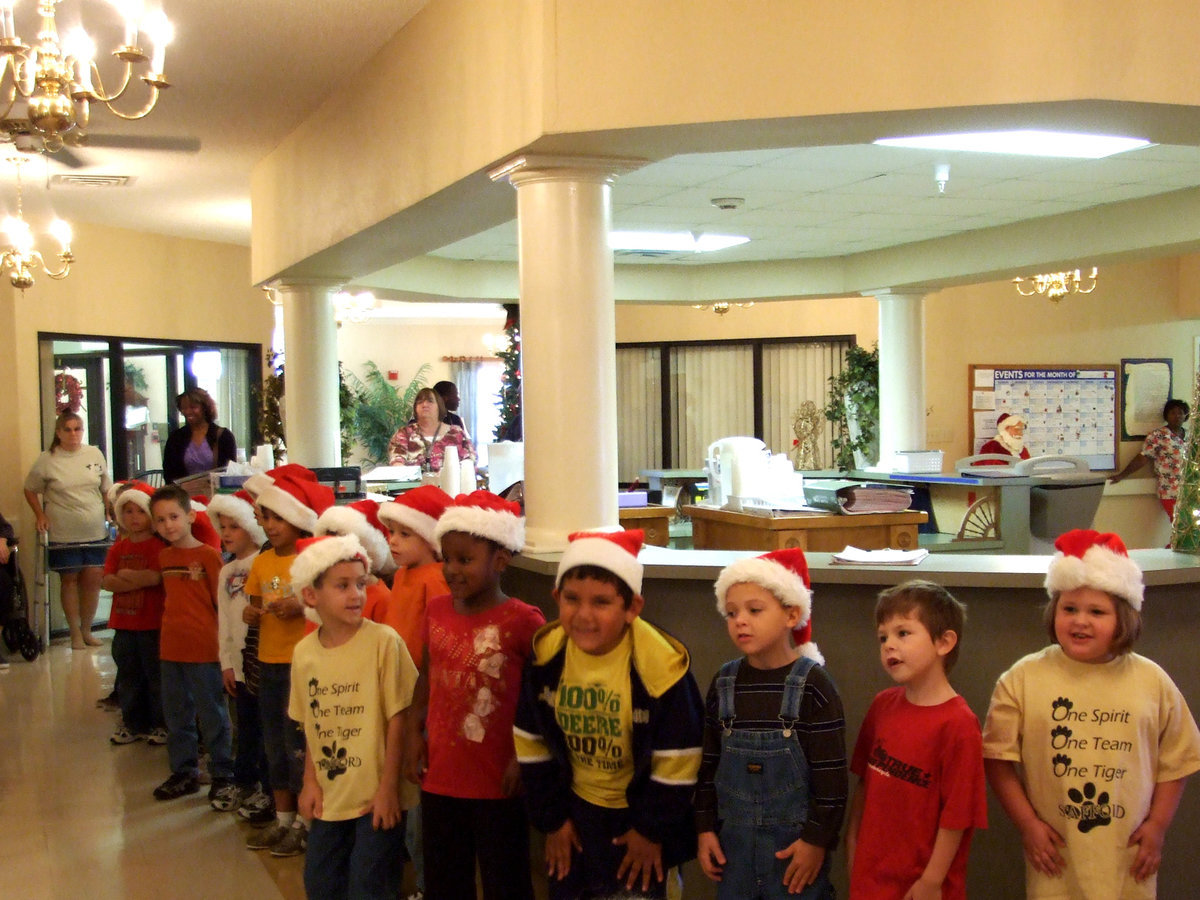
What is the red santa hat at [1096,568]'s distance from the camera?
8.23 ft

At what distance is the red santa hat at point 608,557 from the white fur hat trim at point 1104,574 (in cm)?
95

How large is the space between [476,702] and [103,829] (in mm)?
2292

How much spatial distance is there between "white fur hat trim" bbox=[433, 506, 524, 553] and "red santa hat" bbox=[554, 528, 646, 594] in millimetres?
400

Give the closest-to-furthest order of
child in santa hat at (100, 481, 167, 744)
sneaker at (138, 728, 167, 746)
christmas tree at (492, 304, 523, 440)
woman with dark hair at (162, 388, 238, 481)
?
1. child in santa hat at (100, 481, 167, 744)
2. sneaker at (138, 728, 167, 746)
3. woman with dark hair at (162, 388, 238, 481)
4. christmas tree at (492, 304, 523, 440)

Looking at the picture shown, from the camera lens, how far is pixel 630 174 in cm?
537

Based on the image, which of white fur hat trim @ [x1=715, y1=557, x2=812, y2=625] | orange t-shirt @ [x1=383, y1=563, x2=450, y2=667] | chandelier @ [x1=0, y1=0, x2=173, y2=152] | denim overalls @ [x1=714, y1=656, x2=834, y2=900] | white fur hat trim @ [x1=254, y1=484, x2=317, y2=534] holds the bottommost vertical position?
denim overalls @ [x1=714, y1=656, x2=834, y2=900]

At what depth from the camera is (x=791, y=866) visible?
2400 millimetres

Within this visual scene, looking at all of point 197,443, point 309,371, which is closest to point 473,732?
point 309,371

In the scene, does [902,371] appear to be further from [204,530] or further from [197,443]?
[204,530]

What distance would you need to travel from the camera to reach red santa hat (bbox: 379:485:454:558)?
11.7 ft

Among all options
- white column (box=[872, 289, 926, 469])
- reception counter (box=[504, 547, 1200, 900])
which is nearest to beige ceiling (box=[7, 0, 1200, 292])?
white column (box=[872, 289, 926, 469])

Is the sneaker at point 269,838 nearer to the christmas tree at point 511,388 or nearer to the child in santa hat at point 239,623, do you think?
the child in santa hat at point 239,623

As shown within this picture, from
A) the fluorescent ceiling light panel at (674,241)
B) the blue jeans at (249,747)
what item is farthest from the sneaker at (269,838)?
the fluorescent ceiling light panel at (674,241)

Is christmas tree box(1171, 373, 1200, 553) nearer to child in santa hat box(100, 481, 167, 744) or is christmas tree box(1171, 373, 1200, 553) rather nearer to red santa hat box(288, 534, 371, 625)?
red santa hat box(288, 534, 371, 625)
